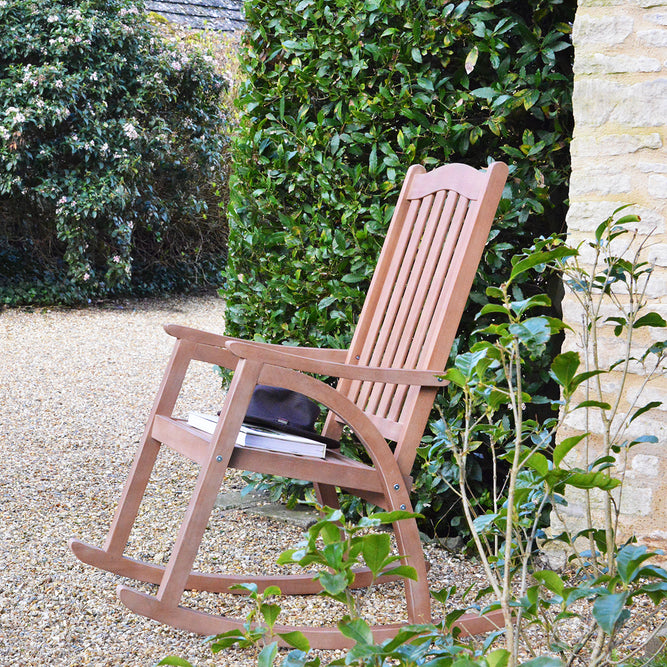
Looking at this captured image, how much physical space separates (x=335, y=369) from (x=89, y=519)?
Result: 1343 mm

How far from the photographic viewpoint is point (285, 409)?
215 cm

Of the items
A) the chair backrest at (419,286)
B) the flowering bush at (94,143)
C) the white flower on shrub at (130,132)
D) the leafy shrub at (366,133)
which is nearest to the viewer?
the chair backrest at (419,286)

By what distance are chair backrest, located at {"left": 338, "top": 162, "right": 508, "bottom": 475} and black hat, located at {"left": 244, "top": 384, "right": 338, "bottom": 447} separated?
164 mm

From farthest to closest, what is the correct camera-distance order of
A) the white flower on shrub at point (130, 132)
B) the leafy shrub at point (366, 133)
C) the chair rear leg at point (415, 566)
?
the white flower on shrub at point (130, 132) → the leafy shrub at point (366, 133) → the chair rear leg at point (415, 566)

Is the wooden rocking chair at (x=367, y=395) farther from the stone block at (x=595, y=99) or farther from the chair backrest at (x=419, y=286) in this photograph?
the stone block at (x=595, y=99)

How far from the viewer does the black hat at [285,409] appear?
82.4 inches

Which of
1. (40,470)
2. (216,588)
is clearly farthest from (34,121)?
(216,588)

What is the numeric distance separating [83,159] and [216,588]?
5367 millimetres

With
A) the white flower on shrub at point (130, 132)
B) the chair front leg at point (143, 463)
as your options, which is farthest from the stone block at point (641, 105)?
the white flower on shrub at point (130, 132)

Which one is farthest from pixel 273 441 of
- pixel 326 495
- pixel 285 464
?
pixel 326 495

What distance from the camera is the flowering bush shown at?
642cm

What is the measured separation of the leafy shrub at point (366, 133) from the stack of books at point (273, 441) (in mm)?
452

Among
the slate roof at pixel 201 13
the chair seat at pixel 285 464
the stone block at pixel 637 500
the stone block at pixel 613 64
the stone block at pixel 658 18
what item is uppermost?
the slate roof at pixel 201 13

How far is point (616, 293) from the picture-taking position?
7.15ft
